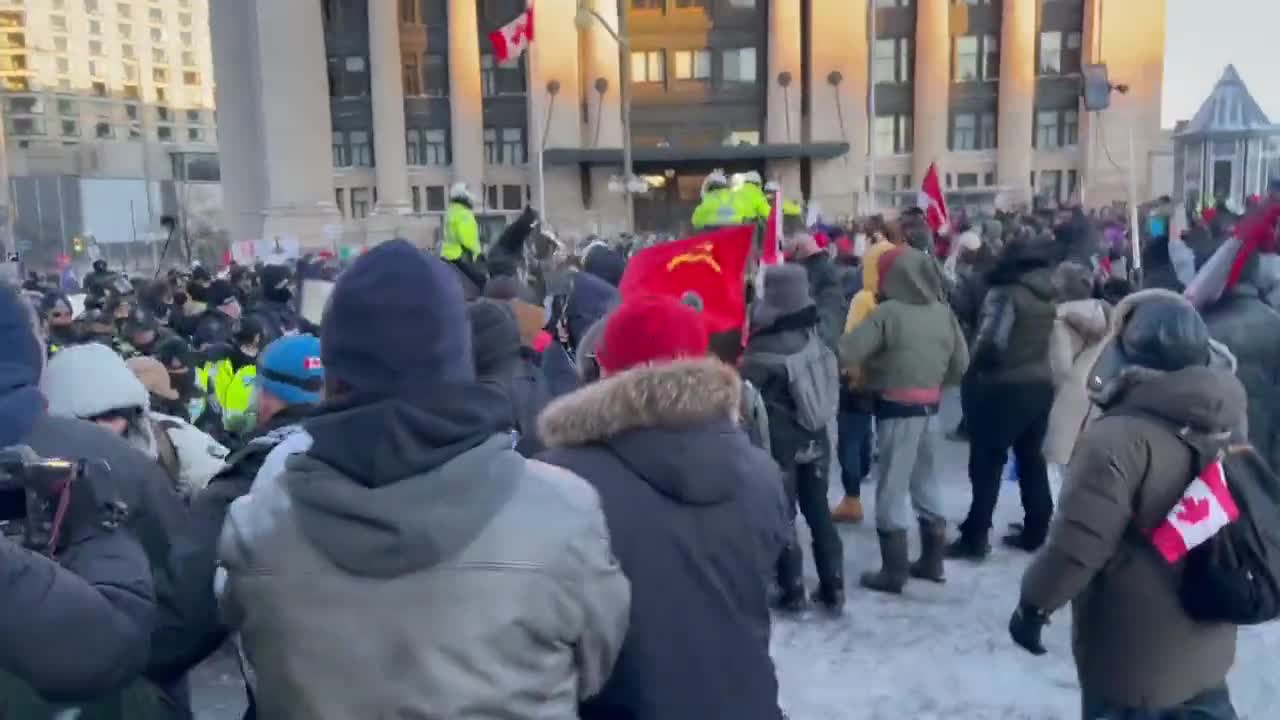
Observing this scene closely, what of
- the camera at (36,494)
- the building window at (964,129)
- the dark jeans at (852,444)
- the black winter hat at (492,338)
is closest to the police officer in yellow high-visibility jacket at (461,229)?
the dark jeans at (852,444)

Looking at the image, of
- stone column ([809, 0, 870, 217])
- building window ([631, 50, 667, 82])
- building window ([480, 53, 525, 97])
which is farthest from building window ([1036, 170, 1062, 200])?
building window ([480, 53, 525, 97])

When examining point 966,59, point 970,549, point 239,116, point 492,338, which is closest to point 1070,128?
point 966,59

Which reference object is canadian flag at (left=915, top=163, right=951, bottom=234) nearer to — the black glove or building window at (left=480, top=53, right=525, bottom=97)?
the black glove

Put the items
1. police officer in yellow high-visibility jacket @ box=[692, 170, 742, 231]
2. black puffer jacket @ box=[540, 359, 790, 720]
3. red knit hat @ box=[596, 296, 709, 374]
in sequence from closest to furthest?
black puffer jacket @ box=[540, 359, 790, 720] → red knit hat @ box=[596, 296, 709, 374] → police officer in yellow high-visibility jacket @ box=[692, 170, 742, 231]

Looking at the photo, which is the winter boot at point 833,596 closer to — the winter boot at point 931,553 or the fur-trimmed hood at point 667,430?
the winter boot at point 931,553

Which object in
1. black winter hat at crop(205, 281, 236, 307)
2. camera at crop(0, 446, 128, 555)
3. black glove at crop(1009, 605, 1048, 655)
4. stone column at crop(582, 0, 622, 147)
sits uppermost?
stone column at crop(582, 0, 622, 147)

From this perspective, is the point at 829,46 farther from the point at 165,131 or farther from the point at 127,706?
the point at 165,131

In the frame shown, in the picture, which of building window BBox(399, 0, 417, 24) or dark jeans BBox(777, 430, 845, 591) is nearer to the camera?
dark jeans BBox(777, 430, 845, 591)

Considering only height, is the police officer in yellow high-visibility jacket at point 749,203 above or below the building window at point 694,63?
below

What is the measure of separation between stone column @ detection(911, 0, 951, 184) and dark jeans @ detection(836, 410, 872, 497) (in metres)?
36.2

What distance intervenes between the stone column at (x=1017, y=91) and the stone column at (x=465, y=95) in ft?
68.1

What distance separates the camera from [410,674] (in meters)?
1.98

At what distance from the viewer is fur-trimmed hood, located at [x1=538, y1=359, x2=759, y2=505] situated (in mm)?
2670

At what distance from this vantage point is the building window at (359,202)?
4459 centimetres
